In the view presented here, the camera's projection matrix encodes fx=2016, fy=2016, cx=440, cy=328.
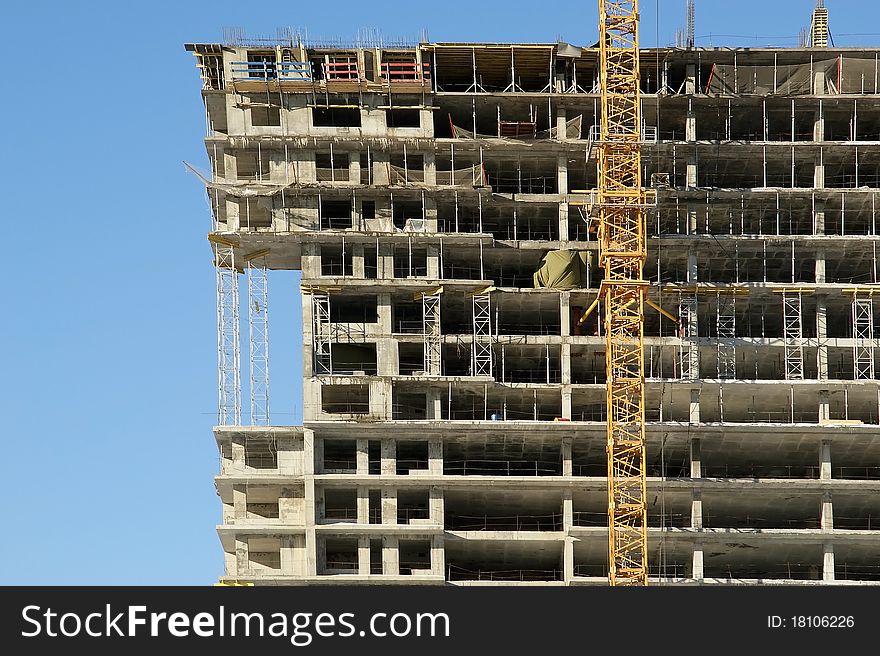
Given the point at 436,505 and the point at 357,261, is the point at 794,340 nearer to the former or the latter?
the point at 436,505

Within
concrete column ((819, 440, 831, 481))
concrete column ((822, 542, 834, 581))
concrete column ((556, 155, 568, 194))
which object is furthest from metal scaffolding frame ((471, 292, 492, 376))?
concrete column ((822, 542, 834, 581))

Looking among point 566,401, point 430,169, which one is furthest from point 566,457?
point 430,169

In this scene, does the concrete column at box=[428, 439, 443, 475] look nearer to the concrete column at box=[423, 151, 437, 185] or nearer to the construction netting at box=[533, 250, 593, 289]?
the construction netting at box=[533, 250, 593, 289]

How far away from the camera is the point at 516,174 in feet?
452

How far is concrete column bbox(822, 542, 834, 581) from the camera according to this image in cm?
12719

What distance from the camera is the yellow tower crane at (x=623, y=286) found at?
125 meters

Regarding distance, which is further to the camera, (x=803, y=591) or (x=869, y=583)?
(x=869, y=583)

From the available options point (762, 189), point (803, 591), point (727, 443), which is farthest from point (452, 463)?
point (803, 591)

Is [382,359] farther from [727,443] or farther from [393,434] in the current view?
[727,443]

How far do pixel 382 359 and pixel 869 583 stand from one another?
110 ft

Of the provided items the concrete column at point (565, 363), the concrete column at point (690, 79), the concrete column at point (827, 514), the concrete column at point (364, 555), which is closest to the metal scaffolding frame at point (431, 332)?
the concrete column at point (565, 363)

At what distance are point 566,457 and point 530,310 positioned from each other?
10968 millimetres

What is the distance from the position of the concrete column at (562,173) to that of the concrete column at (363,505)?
24421mm

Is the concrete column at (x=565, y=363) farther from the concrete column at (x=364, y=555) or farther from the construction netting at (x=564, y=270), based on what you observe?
the concrete column at (x=364, y=555)
